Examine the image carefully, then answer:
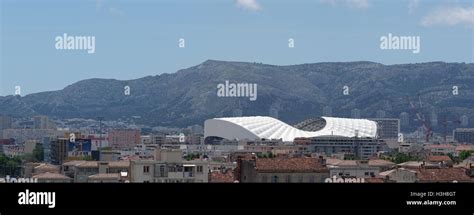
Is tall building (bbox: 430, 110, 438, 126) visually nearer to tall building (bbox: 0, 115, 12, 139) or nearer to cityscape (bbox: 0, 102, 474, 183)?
cityscape (bbox: 0, 102, 474, 183)

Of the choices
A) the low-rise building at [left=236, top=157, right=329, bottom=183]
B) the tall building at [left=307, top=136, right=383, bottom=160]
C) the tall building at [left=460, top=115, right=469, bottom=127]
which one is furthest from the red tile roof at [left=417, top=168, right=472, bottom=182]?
the tall building at [left=460, top=115, right=469, bottom=127]

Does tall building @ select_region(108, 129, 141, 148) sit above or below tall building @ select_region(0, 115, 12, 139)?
below

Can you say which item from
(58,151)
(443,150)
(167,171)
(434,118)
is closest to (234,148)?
(443,150)

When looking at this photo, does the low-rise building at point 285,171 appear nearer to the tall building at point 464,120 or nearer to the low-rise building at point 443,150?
the low-rise building at point 443,150

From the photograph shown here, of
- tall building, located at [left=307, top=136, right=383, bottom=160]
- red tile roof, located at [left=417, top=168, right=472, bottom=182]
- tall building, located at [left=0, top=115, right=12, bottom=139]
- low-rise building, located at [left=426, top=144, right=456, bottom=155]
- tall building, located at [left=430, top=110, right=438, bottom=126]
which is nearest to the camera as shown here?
red tile roof, located at [left=417, top=168, right=472, bottom=182]

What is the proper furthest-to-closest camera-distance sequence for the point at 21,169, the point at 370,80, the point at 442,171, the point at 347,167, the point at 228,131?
the point at 370,80 < the point at 228,131 < the point at 21,169 < the point at 347,167 < the point at 442,171

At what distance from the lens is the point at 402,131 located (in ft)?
366

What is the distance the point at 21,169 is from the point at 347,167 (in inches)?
427

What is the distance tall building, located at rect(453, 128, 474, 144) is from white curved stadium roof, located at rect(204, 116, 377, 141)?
→ 9.05 meters

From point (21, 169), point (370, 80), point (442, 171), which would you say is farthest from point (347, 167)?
point (370, 80)

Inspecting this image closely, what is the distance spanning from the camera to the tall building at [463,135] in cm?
9381

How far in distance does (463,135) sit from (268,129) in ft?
66.7

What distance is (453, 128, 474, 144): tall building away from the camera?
93.8 meters
